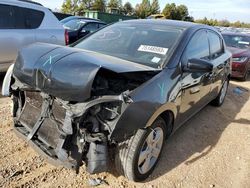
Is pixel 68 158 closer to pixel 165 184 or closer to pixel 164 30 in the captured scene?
pixel 165 184

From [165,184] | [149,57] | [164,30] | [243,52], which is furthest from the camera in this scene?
[243,52]

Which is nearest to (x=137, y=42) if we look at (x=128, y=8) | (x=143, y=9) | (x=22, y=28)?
(x=22, y=28)

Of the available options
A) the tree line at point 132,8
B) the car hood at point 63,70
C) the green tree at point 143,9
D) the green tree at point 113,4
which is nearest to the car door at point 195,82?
the car hood at point 63,70

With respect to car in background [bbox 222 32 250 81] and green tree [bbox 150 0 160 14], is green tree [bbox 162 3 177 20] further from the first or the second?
car in background [bbox 222 32 250 81]

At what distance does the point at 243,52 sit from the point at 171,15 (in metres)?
38.7

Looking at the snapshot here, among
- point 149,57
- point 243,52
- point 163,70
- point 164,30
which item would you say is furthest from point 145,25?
point 243,52

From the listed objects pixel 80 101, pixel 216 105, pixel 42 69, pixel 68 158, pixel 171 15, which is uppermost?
pixel 42 69

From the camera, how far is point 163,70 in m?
3.19

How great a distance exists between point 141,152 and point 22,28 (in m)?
4.33

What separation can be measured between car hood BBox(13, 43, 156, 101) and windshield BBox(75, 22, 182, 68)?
0.69 meters

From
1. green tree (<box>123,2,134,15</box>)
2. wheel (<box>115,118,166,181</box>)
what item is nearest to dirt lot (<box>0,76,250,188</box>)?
wheel (<box>115,118,166,181</box>)

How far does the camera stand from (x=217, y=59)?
5004 mm

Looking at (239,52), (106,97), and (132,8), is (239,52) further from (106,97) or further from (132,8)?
(132,8)

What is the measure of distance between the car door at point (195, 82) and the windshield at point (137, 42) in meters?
0.27
